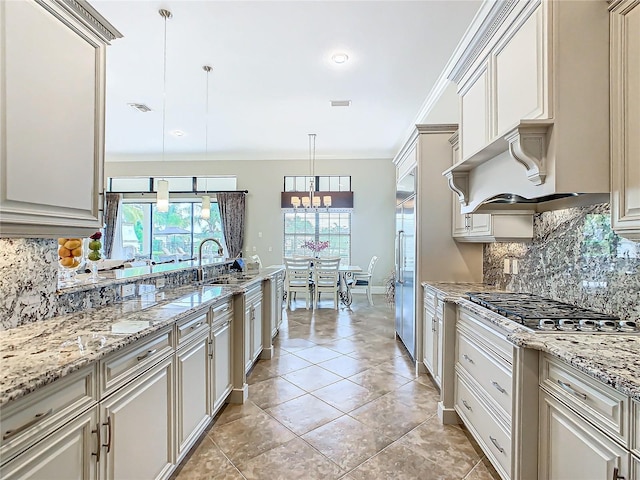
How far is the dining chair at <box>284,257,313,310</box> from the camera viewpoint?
604cm

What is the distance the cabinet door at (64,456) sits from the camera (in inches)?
35.8

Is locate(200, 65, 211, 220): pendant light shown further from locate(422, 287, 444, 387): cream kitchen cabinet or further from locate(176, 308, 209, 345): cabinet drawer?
locate(422, 287, 444, 387): cream kitchen cabinet

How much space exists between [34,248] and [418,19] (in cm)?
328

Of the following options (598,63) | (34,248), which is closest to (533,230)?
(598,63)

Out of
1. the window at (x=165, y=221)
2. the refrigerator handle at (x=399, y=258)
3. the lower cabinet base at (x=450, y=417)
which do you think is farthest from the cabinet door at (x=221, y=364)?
the window at (x=165, y=221)

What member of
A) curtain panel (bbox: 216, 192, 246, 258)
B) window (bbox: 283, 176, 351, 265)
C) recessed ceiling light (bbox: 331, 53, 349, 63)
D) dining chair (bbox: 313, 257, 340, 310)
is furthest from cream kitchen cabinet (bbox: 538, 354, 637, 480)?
curtain panel (bbox: 216, 192, 246, 258)

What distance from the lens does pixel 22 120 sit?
47.9 inches

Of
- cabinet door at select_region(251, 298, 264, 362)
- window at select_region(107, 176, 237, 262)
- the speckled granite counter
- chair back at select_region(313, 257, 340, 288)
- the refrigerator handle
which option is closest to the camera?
the speckled granite counter

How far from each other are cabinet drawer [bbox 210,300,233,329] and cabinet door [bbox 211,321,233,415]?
0.11 ft

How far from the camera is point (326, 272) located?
19.8 ft

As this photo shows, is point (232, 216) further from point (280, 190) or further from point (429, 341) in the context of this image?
point (429, 341)

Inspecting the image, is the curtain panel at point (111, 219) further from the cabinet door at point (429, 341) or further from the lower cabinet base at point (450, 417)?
the lower cabinet base at point (450, 417)

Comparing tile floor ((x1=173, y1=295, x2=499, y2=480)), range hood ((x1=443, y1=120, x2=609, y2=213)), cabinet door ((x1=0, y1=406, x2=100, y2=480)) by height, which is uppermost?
range hood ((x1=443, y1=120, x2=609, y2=213))

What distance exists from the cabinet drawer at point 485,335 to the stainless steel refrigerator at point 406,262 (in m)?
1.07
